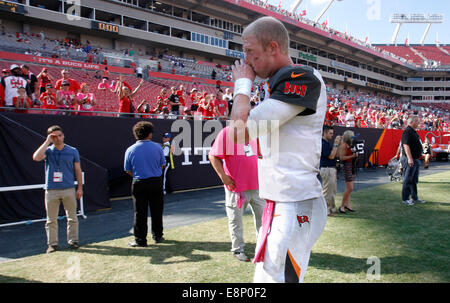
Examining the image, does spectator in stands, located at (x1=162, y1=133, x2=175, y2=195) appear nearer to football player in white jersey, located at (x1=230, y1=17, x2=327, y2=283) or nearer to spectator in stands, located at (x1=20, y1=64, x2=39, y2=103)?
spectator in stands, located at (x1=20, y1=64, x2=39, y2=103)

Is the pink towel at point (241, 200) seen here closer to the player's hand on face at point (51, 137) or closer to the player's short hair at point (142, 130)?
the player's short hair at point (142, 130)

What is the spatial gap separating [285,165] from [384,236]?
16.0ft

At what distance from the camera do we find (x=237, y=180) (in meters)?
4.58

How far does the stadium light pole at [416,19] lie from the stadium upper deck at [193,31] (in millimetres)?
14766

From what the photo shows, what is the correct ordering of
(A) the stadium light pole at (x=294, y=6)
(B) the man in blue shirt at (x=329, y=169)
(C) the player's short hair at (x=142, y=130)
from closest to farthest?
1. (C) the player's short hair at (x=142, y=130)
2. (B) the man in blue shirt at (x=329, y=169)
3. (A) the stadium light pole at (x=294, y=6)

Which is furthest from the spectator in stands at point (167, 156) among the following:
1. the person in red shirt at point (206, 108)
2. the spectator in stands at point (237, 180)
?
the spectator in stands at point (237, 180)

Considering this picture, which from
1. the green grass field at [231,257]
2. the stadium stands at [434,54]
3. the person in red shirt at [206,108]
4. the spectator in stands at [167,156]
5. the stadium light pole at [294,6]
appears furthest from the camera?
the stadium stands at [434,54]

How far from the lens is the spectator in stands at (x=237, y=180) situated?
4539 mm

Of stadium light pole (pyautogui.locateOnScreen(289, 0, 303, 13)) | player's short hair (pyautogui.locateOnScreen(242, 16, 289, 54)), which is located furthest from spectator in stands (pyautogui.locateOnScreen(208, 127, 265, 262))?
stadium light pole (pyautogui.locateOnScreen(289, 0, 303, 13))

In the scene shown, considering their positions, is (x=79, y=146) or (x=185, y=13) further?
(x=185, y=13)

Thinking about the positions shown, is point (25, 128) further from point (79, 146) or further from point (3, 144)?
point (79, 146)

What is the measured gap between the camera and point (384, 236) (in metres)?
5.75

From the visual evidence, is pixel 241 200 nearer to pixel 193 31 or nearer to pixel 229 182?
pixel 229 182

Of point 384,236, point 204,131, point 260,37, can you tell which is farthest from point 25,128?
point 384,236
